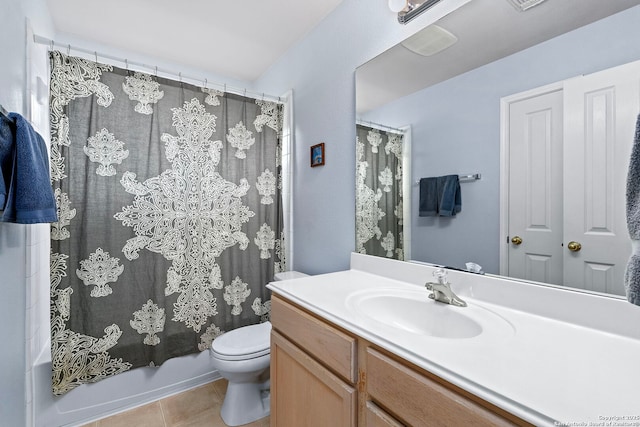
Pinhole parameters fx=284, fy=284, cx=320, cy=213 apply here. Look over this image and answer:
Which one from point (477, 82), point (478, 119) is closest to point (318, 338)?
point (478, 119)

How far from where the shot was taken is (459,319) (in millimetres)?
948

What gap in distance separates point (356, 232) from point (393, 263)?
0.32 metres

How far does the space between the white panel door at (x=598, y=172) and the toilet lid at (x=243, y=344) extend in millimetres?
1423

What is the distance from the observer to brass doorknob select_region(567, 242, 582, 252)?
0.86m

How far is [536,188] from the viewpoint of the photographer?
94 cm

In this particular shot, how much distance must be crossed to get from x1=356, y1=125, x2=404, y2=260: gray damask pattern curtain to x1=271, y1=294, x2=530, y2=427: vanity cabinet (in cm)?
59

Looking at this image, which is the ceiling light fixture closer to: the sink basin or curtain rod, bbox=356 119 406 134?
curtain rod, bbox=356 119 406 134

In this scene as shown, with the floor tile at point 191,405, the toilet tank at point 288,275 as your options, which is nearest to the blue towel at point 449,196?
the toilet tank at point 288,275

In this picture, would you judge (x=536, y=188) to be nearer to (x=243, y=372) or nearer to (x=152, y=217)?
(x=243, y=372)

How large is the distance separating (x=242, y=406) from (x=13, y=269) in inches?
50.1

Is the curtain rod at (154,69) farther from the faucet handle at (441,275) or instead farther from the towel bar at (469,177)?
the faucet handle at (441,275)

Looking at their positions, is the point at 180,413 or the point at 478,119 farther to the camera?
→ the point at 180,413

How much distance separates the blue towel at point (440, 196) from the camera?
1.19 meters

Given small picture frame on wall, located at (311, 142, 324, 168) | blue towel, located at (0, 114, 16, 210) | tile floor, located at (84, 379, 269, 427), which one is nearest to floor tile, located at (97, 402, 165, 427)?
tile floor, located at (84, 379, 269, 427)
